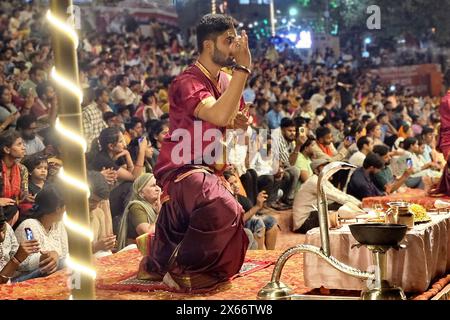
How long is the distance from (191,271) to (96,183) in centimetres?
167

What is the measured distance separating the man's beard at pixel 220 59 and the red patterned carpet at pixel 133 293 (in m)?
1.43

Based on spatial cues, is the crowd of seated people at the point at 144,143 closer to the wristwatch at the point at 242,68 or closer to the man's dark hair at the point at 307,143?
the man's dark hair at the point at 307,143

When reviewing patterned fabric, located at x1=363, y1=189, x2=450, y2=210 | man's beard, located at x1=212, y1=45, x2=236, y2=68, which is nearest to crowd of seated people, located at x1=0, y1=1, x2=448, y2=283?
patterned fabric, located at x1=363, y1=189, x2=450, y2=210

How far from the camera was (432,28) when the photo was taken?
2430 centimetres

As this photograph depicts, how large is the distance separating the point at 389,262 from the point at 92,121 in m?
5.25

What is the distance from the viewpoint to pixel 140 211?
640cm

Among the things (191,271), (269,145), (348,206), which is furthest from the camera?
(269,145)

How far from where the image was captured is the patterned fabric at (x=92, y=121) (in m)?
9.13

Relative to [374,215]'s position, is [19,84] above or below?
above

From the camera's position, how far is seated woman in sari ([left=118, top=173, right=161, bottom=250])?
21.0ft

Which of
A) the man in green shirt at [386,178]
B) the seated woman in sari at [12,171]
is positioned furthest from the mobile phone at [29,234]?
the man in green shirt at [386,178]

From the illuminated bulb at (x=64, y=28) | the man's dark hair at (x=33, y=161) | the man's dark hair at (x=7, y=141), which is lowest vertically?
the man's dark hair at (x=33, y=161)

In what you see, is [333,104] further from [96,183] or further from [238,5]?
[238,5]

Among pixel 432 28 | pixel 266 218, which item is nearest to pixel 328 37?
pixel 432 28
